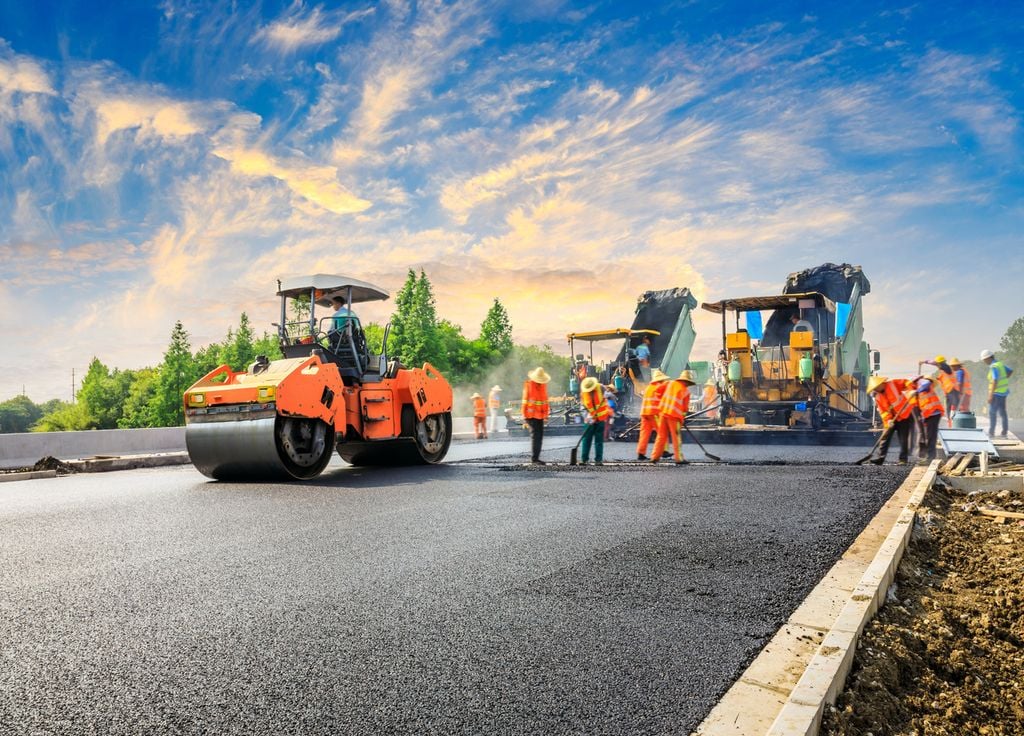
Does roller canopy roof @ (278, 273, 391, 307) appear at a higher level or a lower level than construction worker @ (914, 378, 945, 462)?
higher

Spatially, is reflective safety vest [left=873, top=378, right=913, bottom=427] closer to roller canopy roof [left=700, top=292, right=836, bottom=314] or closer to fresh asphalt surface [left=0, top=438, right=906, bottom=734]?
fresh asphalt surface [left=0, top=438, right=906, bottom=734]

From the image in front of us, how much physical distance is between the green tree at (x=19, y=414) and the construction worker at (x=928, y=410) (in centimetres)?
15157

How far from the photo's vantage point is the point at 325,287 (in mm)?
9250

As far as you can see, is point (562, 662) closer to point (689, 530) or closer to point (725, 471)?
point (689, 530)

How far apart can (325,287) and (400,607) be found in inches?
257

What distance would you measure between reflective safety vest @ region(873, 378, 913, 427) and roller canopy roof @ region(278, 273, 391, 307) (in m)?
6.82

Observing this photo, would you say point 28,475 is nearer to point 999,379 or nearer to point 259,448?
point 259,448

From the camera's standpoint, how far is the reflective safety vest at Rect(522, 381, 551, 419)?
1065cm

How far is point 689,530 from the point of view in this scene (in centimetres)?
511

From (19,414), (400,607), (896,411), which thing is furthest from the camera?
(19,414)

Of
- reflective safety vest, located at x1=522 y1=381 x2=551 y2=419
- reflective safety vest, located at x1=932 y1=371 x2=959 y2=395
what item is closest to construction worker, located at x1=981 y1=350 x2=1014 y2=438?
reflective safety vest, located at x1=932 y1=371 x2=959 y2=395

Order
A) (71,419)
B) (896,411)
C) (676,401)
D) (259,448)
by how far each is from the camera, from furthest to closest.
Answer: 1. (71,419)
2. (676,401)
3. (896,411)
4. (259,448)

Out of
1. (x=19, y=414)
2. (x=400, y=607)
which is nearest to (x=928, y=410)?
(x=400, y=607)

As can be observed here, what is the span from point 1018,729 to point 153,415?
242 feet
